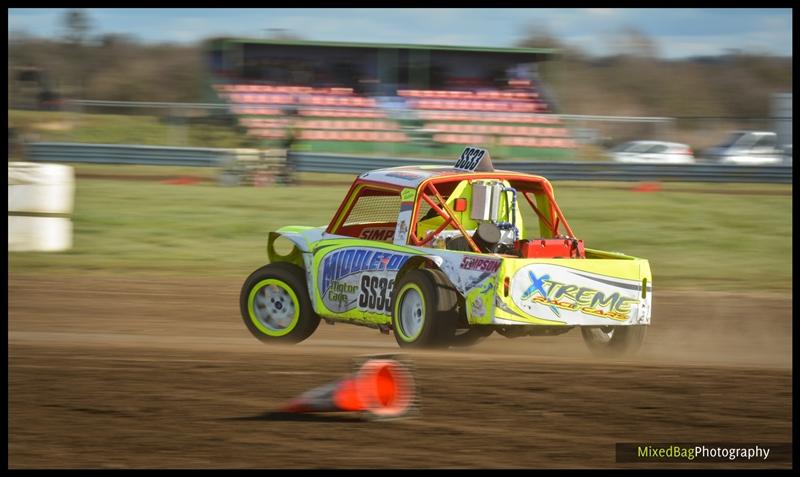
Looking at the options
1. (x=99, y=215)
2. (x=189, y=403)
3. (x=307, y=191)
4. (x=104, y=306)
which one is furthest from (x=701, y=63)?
(x=189, y=403)

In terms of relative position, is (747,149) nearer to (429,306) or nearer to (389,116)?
(389,116)

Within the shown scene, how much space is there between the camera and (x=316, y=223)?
20188 millimetres

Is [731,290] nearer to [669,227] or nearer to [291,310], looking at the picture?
[669,227]

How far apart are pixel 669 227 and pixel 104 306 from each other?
10440 mm

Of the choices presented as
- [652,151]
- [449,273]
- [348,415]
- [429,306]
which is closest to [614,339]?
[449,273]

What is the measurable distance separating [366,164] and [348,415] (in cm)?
1991

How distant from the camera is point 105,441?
6453 millimetres

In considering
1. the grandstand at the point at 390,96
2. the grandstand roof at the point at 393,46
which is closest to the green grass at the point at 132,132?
the grandstand at the point at 390,96

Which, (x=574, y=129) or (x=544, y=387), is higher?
(x=574, y=129)

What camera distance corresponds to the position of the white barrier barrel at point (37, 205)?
15898 mm

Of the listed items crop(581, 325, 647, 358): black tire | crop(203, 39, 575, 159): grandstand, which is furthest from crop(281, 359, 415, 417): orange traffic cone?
crop(203, 39, 575, 159): grandstand

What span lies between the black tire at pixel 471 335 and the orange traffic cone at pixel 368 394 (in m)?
2.17

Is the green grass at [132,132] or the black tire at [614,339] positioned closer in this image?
the black tire at [614,339]

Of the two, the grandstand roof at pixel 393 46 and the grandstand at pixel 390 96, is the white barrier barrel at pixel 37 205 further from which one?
the grandstand roof at pixel 393 46
